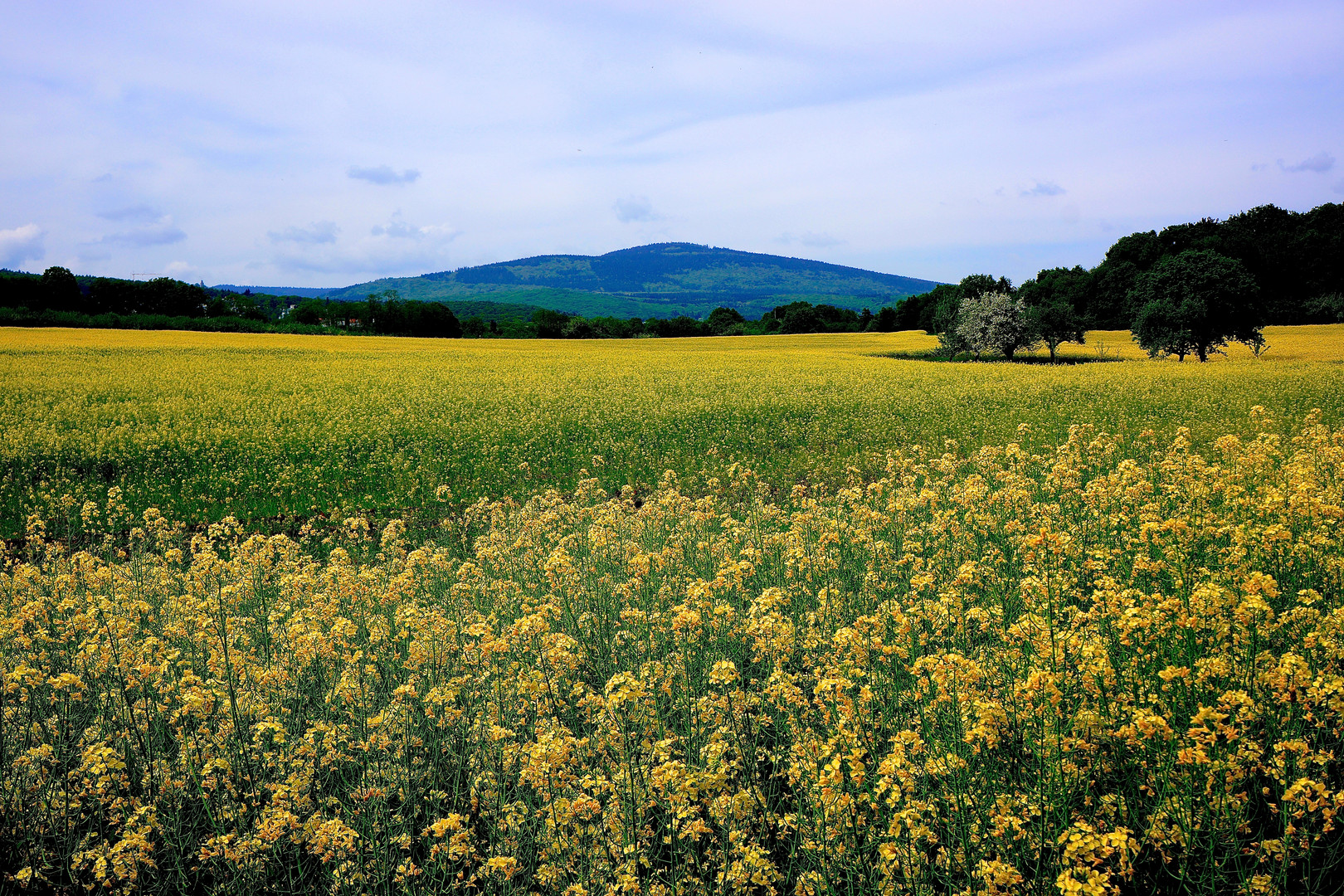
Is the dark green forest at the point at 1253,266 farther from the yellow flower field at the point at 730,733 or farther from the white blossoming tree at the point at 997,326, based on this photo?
the yellow flower field at the point at 730,733

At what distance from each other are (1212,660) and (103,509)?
16.3m

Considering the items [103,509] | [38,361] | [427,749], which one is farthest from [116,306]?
[427,749]

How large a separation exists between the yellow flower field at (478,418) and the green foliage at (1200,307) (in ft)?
20.4

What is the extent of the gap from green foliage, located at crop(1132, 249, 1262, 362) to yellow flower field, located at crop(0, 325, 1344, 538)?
20.4 ft

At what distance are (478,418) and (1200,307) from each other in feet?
145

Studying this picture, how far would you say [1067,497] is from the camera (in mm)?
8586

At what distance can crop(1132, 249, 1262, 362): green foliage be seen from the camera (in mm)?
41344

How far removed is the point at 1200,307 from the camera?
40938mm

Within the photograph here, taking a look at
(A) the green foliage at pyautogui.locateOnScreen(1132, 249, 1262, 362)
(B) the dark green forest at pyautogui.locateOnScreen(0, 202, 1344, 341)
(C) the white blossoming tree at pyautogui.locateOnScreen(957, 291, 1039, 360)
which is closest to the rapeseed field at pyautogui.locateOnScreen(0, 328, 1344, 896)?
(A) the green foliage at pyautogui.locateOnScreen(1132, 249, 1262, 362)

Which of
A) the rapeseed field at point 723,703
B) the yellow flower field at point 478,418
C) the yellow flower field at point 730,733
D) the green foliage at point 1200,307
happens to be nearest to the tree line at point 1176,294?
the green foliage at point 1200,307

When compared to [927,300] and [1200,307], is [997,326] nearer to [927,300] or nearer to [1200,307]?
[1200,307]

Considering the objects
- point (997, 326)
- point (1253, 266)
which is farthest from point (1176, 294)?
point (1253, 266)

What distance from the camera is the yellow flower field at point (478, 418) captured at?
46.5 ft

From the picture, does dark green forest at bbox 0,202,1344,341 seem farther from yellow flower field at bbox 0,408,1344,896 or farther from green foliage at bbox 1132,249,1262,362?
yellow flower field at bbox 0,408,1344,896
